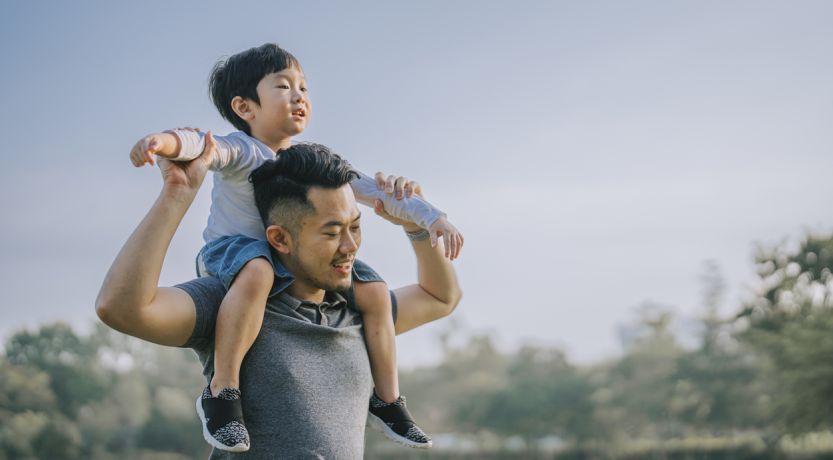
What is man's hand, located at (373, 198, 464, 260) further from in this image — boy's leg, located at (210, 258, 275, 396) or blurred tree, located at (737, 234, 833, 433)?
blurred tree, located at (737, 234, 833, 433)

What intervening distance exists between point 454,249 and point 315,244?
459 mm

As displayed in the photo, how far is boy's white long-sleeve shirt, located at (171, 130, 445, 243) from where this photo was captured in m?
2.58

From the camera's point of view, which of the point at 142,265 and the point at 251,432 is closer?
the point at 142,265

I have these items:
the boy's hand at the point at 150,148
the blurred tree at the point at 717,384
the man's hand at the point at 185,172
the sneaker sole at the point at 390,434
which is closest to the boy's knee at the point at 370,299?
the sneaker sole at the point at 390,434

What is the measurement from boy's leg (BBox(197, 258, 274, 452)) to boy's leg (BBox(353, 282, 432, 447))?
1.27 ft

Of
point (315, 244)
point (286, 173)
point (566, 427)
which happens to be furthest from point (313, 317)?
point (566, 427)

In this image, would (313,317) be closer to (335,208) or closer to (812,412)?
(335,208)

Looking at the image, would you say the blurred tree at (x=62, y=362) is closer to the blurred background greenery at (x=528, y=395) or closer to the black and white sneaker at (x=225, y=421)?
the blurred background greenery at (x=528, y=395)

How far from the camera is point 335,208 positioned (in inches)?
96.0

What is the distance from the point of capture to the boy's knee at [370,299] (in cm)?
266

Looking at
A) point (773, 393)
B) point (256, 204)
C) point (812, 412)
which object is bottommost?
A: point (256, 204)

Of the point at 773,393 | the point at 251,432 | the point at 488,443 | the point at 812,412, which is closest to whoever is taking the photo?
the point at 251,432

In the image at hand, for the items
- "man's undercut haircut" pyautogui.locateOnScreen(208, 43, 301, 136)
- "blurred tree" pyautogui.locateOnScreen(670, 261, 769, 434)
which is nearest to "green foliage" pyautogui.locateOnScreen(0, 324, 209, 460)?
"blurred tree" pyautogui.locateOnScreen(670, 261, 769, 434)

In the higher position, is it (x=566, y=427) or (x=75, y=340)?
(x=75, y=340)
